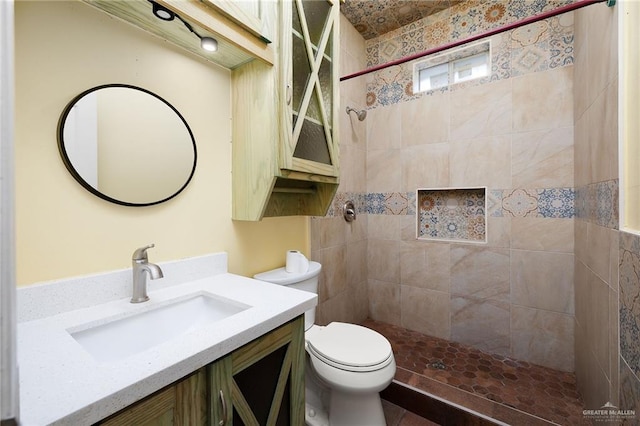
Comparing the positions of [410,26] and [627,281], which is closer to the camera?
[627,281]

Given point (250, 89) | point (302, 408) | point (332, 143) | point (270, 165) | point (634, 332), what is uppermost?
point (250, 89)

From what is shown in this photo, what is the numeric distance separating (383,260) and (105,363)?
2.07 meters

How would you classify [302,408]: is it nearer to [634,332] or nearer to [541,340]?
[634,332]

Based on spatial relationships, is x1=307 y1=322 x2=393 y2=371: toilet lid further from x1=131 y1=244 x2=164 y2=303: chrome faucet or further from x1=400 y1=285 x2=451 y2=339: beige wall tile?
x1=400 y1=285 x2=451 y2=339: beige wall tile

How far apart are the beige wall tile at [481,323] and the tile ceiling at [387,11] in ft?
7.30

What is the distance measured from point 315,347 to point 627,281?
1194mm

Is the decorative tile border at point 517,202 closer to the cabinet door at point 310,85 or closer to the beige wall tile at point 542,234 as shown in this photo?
the beige wall tile at point 542,234

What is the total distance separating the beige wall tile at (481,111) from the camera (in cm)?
186

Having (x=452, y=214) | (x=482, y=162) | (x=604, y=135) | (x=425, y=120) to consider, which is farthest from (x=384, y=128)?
(x=604, y=135)

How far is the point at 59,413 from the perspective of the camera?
42 cm

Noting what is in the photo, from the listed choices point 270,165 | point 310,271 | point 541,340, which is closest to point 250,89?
point 270,165

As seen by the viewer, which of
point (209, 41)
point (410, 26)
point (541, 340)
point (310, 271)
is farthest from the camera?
point (410, 26)

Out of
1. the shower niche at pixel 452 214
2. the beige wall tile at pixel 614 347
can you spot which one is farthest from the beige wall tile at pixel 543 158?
the beige wall tile at pixel 614 347

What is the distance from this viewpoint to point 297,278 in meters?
1.36
